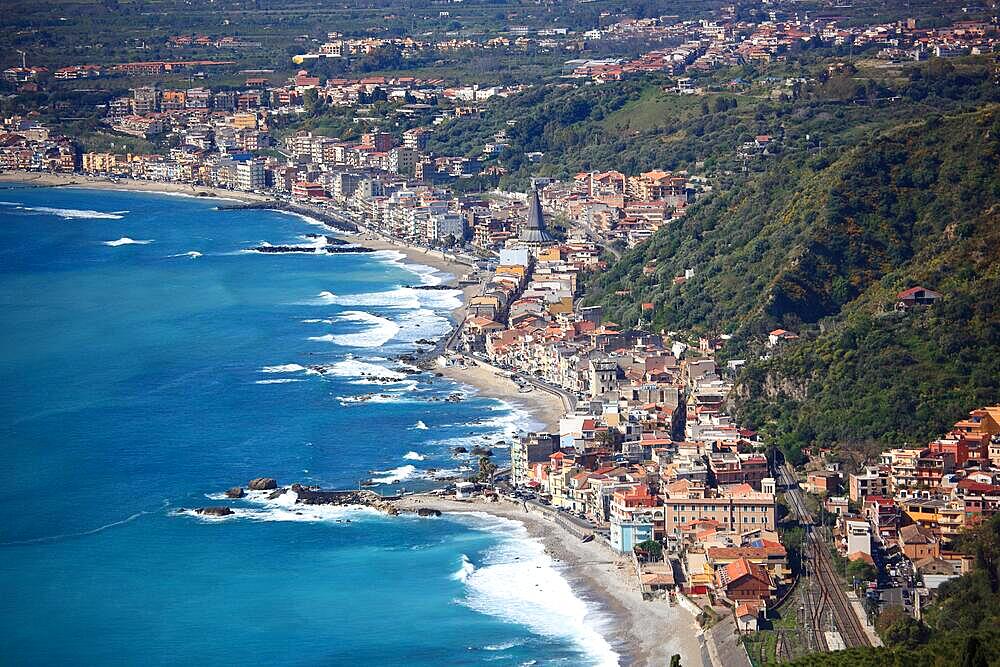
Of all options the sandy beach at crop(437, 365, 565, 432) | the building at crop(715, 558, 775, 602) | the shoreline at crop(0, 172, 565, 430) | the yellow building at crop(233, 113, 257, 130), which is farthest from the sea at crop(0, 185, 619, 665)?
the yellow building at crop(233, 113, 257, 130)

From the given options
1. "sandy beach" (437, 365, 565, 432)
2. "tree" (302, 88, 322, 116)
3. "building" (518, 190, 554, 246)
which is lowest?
"sandy beach" (437, 365, 565, 432)

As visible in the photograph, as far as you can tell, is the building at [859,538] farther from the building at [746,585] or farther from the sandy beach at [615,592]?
the sandy beach at [615,592]

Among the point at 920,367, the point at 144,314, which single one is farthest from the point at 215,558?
the point at 144,314

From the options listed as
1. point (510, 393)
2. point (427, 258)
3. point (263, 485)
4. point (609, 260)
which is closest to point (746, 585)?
point (263, 485)

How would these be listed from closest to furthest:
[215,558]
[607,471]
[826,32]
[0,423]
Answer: [215,558]
[607,471]
[0,423]
[826,32]

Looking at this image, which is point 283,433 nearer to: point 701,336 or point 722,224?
point 701,336

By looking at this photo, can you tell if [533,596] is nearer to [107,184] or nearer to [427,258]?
[427,258]

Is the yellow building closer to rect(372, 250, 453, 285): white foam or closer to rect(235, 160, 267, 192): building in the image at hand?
rect(235, 160, 267, 192): building
